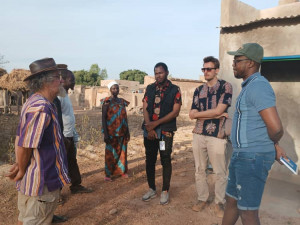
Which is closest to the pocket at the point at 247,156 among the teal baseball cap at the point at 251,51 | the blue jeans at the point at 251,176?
the blue jeans at the point at 251,176

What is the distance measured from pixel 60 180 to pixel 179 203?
2270 millimetres

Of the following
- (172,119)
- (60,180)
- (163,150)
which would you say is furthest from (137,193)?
(60,180)

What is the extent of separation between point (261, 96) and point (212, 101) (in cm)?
140

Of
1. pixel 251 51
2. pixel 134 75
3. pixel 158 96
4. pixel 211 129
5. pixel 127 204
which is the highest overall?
pixel 134 75

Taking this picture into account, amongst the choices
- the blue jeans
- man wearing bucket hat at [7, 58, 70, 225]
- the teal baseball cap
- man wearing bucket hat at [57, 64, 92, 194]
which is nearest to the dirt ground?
man wearing bucket hat at [57, 64, 92, 194]

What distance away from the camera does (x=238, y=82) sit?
5.12m

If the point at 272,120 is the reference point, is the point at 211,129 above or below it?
below

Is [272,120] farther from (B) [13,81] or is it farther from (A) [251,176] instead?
(B) [13,81]

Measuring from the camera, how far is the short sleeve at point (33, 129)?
1865mm

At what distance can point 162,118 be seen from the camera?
3.65 meters

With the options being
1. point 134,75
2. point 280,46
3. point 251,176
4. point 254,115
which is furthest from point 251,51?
point 134,75

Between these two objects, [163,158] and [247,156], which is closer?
[247,156]

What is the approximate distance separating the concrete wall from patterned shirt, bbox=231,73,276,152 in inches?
121

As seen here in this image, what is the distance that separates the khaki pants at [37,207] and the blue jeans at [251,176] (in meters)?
1.51
